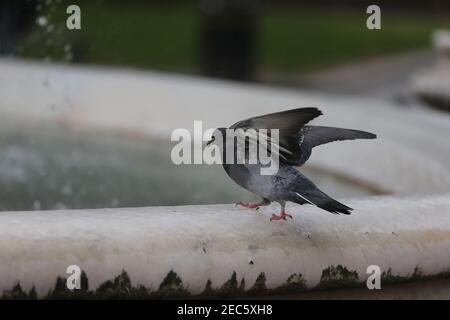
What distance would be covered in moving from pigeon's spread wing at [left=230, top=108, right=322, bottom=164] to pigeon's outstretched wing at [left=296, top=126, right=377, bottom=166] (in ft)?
0.17

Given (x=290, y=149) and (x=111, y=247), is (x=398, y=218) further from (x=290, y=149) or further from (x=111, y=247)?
(x=111, y=247)

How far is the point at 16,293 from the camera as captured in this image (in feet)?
6.78

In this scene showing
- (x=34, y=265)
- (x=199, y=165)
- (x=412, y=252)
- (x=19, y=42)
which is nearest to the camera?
(x=34, y=265)

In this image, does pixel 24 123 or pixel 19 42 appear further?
pixel 19 42

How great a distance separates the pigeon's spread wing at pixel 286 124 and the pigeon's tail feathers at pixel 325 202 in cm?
13

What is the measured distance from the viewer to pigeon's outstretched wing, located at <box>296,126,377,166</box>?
2.39m

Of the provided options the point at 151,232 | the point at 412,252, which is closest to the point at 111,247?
the point at 151,232

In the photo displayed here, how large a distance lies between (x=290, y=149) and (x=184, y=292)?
0.43 m

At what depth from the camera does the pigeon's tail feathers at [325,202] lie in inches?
84.1

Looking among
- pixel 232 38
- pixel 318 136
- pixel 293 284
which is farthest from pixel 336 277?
pixel 232 38

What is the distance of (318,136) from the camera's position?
243 centimetres

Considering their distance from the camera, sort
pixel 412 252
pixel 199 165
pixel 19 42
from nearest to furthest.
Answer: pixel 412 252
pixel 199 165
pixel 19 42

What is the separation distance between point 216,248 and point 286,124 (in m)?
0.33

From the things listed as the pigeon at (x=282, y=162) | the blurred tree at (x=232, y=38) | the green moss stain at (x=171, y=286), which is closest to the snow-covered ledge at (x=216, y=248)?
the green moss stain at (x=171, y=286)
